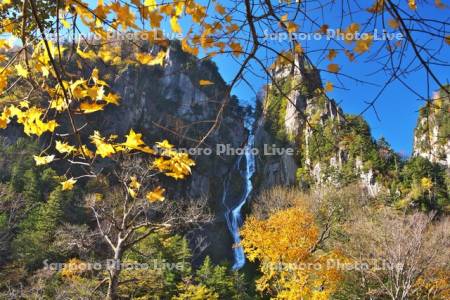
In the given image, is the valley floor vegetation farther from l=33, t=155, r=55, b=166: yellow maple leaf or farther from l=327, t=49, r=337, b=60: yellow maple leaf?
l=327, t=49, r=337, b=60: yellow maple leaf

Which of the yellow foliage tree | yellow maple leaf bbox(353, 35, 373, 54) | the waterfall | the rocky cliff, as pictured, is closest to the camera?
yellow maple leaf bbox(353, 35, 373, 54)

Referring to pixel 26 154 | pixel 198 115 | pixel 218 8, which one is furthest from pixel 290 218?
pixel 198 115

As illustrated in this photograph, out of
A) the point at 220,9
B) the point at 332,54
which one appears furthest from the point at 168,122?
the point at 332,54

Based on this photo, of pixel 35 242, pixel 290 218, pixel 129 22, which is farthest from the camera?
pixel 35 242

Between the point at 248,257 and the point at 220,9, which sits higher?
the point at 220,9

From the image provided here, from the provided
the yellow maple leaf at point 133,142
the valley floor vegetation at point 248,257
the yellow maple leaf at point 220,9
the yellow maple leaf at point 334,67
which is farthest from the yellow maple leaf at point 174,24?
the valley floor vegetation at point 248,257

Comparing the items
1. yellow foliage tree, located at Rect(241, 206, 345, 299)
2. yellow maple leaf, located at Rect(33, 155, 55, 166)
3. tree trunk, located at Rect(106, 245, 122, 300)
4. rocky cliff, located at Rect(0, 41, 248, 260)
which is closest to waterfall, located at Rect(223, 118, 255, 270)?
rocky cliff, located at Rect(0, 41, 248, 260)

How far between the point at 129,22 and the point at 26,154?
82.2ft

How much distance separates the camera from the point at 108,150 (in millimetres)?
1366

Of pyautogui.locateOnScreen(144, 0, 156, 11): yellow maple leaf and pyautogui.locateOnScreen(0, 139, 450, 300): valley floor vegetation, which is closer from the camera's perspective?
pyautogui.locateOnScreen(144, 0, 156, 11): yellow maple leaf

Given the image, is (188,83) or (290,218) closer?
(290,218)

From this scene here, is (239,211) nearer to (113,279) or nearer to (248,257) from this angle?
(248,257)

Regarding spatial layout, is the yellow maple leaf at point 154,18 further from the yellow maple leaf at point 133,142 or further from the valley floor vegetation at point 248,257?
the valley floor vegetation at point 248,257

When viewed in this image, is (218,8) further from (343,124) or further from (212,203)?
(212,203)
